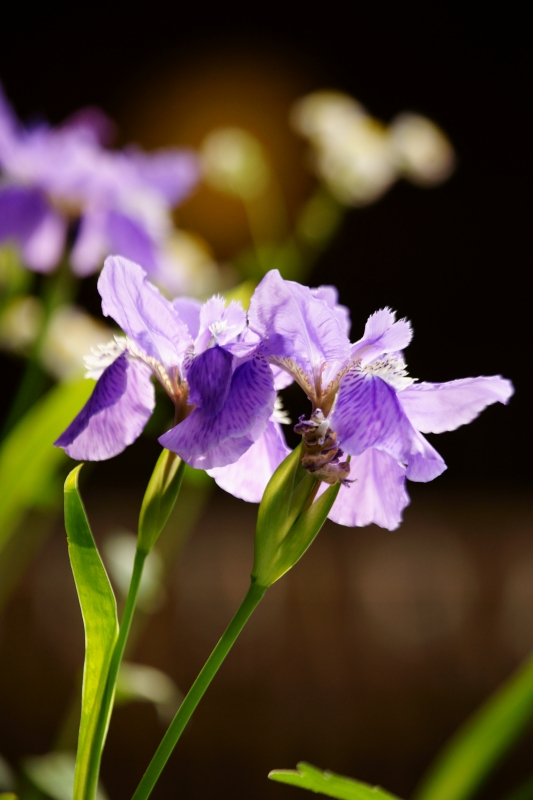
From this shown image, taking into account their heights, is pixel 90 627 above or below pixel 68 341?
below

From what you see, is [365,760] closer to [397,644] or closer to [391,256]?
[397,644]

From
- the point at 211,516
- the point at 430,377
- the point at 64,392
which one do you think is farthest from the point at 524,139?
the point at 64,392

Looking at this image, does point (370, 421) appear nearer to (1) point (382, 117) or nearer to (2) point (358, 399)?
(2) point (358, 399)

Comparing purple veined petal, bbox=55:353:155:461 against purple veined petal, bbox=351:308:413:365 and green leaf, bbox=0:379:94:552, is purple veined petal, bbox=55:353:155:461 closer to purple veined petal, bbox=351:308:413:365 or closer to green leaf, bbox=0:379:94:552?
purple veined petal, bbox=351:308:413:365

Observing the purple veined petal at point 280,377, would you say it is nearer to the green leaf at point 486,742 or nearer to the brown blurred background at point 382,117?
the green leaf at point 486,742

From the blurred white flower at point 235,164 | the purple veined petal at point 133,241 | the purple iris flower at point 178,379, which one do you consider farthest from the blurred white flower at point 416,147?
the purple iris flower at point 178,379

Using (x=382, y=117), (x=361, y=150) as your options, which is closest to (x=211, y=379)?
(x=361, y=150)
